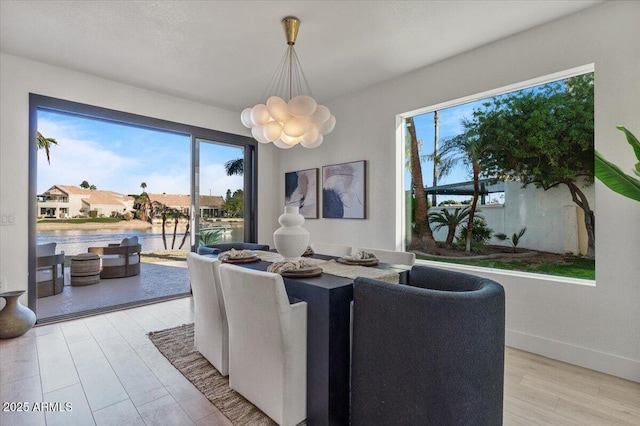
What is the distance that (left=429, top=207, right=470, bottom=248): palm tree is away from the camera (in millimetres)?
3230

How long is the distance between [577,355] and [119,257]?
5793mm

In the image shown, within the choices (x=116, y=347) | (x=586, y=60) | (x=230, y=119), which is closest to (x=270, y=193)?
(x=230, y=119)

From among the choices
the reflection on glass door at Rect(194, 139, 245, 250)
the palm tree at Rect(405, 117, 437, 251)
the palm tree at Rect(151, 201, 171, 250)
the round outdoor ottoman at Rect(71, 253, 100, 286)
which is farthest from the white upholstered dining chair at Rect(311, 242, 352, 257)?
the round outdoor ottoman at Rect(71, 253, 100, 286)

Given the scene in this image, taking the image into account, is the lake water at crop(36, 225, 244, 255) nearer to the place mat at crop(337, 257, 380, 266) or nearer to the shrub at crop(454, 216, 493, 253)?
the place mat at crop(337, 257, 380, 266)

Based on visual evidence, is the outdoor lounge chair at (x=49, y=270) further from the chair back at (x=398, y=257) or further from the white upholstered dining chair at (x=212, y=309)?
the chair back at (x=398, y=257)

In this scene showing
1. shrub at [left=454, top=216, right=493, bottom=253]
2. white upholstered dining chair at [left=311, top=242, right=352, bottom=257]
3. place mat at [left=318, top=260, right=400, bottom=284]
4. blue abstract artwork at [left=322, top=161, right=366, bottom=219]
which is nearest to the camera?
place mat at [left=318, top=260, right=400, bottom=284]

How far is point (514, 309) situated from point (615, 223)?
101cm

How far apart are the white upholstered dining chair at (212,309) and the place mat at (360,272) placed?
76 cm

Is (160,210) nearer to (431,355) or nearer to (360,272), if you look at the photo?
(360,272)

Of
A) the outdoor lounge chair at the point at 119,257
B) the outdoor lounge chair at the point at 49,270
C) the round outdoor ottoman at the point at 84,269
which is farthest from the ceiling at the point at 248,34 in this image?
the round outdoor ottoman at the point at 84,269

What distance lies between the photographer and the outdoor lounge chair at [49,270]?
3.95 meters

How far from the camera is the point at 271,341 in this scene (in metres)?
1.59

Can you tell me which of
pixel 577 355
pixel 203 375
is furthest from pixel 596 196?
pixel 203 375

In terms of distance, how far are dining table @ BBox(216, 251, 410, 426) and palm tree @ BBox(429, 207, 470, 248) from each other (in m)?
2.08
